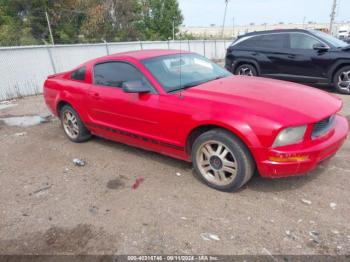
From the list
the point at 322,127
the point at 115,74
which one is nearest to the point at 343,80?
the point at 322,127

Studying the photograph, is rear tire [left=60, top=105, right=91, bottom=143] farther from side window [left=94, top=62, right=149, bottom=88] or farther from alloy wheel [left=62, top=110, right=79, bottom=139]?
side window [left=94, top=62, right=149, bottom=88]

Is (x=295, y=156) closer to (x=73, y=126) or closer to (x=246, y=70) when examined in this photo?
(x=73, y=126)

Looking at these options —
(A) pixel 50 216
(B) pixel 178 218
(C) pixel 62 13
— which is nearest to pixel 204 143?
(B) pixel 178 218

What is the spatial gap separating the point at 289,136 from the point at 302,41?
6.33 meters

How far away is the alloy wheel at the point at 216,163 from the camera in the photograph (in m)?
3.30

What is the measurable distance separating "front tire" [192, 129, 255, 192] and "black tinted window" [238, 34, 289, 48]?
6.33 meters

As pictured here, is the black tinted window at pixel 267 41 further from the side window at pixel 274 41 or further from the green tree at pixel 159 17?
the green tree at pixel 159 17

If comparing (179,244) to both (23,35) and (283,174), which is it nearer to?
(283,174)

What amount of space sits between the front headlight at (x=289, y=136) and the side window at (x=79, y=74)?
3252 millimetres

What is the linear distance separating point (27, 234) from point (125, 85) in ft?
6.38

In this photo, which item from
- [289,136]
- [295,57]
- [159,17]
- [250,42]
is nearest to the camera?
[289,136]

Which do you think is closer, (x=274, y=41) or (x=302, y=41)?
(x=302, y=41)

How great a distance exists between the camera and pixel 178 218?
3.04 meters

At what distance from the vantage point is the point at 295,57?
825cm
